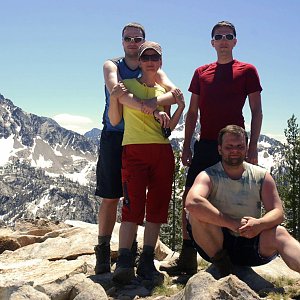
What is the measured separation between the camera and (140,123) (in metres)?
7.38

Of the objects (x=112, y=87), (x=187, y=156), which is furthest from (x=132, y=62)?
A: (x=187, y=156)

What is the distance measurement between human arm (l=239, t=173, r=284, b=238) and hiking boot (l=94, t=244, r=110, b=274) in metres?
2.91

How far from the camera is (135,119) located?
290 inches

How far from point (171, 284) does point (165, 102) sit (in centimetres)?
302

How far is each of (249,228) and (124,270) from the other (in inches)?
86.2

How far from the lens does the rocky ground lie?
4.99 metres

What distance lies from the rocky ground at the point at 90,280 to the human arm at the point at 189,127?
6.81 ft

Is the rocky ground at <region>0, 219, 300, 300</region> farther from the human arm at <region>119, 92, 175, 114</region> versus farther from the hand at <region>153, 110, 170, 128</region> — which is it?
the human arm at <region>119, 92, 175, 114</region>

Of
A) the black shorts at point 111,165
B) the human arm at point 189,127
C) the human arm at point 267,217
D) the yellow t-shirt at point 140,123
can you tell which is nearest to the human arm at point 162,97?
the yellow t-shirt at point 140,123

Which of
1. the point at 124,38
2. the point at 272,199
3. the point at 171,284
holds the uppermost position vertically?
the point at 124,38

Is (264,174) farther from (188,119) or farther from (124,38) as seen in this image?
(124,38)

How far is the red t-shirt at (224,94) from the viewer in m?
A: 7.80

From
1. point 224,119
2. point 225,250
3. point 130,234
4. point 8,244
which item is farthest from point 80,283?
point 8,244

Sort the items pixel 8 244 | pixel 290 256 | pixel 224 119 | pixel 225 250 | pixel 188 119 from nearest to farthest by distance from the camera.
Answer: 1. pixel 290 256
2. pixel 225 250
3. pixel 224 119
4. pixel 188 119
5. pixel 8 244
